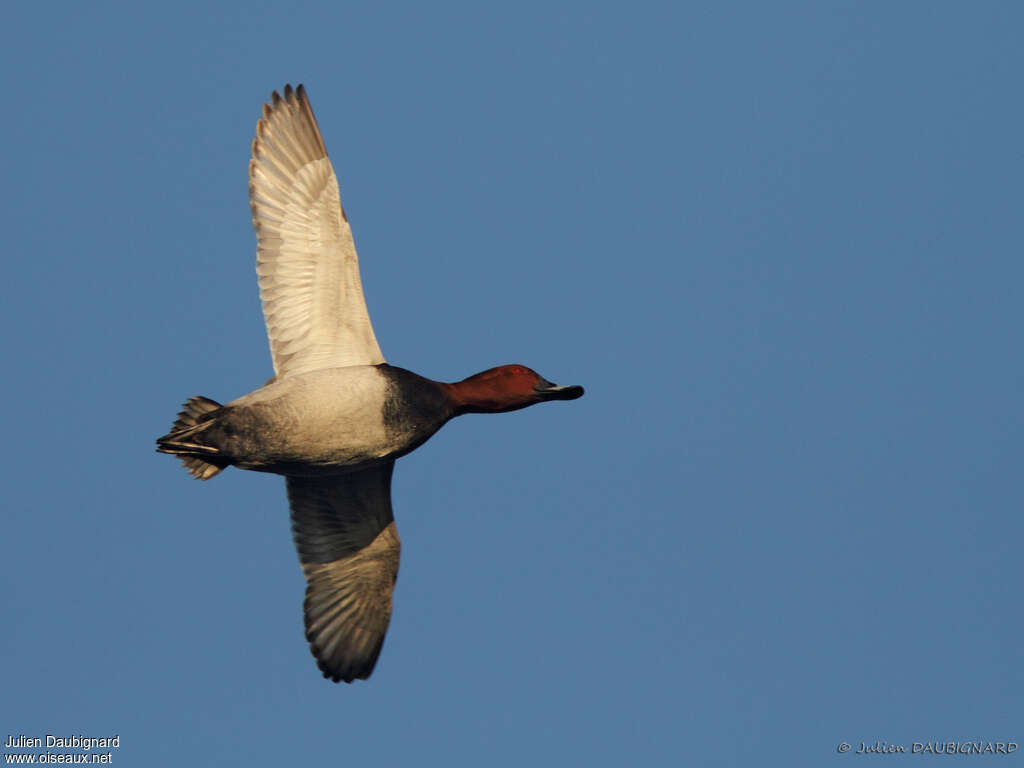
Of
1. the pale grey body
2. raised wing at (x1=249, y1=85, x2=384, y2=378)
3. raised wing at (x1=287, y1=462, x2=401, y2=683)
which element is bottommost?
raised wing at (x1=287, y1=462, x2=401, y2=683)

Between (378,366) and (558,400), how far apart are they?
60.6 inches

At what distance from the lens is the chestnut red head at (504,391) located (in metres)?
11.2

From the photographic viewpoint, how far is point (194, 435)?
10.3 metres

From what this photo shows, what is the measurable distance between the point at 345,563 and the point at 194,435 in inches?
92.8

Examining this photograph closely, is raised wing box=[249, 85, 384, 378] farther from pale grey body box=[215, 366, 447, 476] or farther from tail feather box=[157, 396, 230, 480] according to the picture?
tail feather box=[157, 396, 230, 480]

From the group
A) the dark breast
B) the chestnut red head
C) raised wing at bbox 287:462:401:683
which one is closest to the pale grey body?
the dark breast

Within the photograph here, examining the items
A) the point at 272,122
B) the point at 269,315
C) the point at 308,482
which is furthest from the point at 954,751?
the point at 272,122

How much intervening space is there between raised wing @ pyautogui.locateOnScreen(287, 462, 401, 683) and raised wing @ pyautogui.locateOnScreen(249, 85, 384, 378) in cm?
138

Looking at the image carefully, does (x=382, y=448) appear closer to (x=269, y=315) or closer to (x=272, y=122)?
(x=269, y=315)

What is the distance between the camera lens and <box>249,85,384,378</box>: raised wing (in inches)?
433

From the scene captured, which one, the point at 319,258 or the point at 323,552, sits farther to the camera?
the point at 323,552

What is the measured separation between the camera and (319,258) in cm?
1101

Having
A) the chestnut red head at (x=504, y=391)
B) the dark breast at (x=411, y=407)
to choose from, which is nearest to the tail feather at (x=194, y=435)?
the dark breast at (x=411, y=407)

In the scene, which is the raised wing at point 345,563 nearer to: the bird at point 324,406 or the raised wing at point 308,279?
the bird at point 324,406
